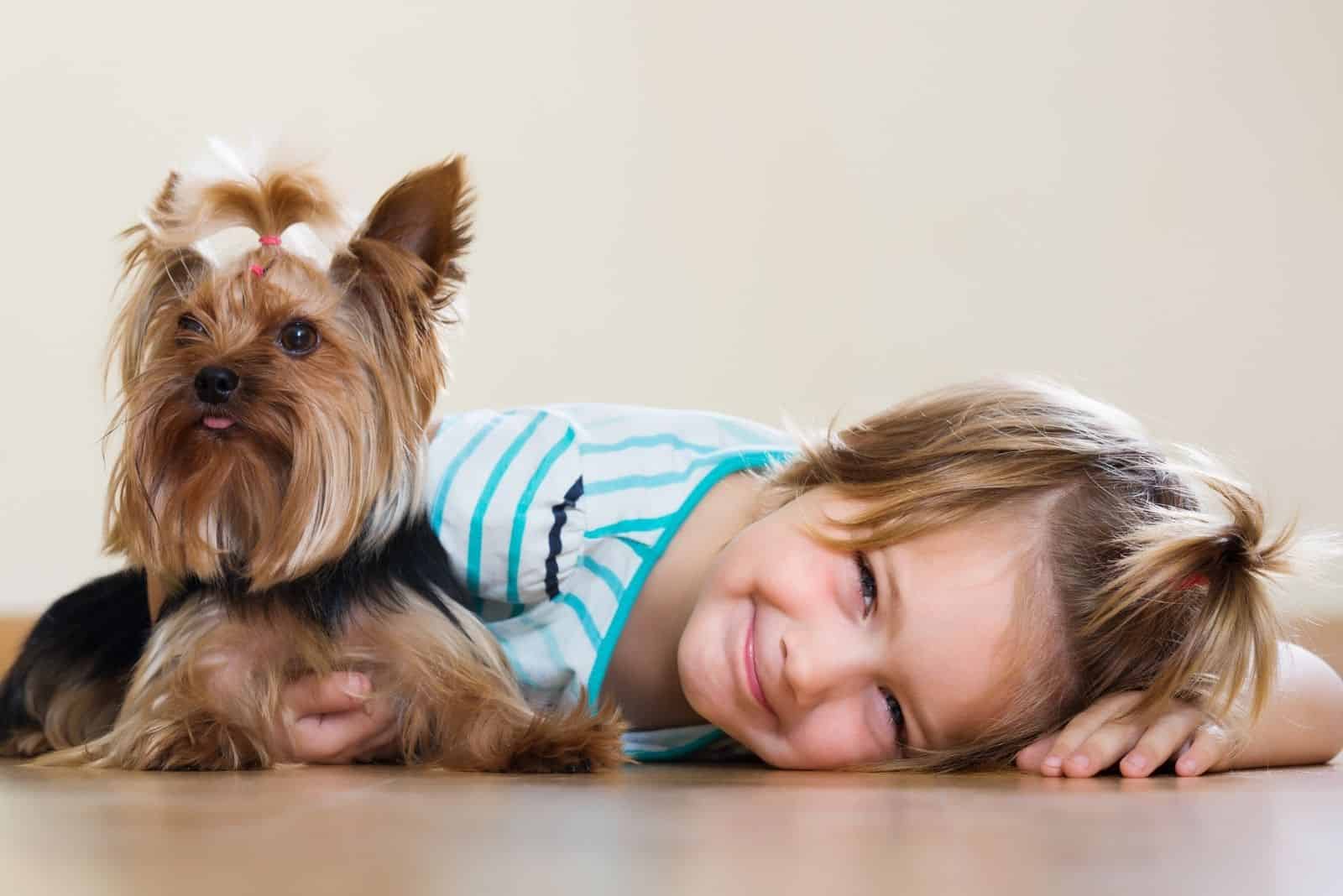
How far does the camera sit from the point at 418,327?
155 centimetres

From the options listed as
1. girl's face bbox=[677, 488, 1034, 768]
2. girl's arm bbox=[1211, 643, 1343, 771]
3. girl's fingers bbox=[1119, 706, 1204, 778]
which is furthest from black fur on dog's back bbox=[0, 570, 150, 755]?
girl's arm bbox=[1211, 643, 1343, 771]

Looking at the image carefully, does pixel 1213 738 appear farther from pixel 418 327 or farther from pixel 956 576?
pixel 418 327

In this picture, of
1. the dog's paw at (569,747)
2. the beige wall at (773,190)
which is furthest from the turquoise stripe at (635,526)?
the beige wall at (773,190)

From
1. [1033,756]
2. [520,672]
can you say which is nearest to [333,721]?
A: [520,672]

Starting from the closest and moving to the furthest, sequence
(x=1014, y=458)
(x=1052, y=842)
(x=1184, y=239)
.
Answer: (x=1052, y=842) → (x=1014, y=458) → (x=1184, y=239)

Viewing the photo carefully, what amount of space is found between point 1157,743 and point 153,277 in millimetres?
1163

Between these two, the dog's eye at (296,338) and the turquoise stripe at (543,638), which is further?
the turquoise stripe at (543,638)

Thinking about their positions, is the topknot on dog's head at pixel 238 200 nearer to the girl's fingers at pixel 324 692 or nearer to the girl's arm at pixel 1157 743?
the girl's fingers at pixel 324 692

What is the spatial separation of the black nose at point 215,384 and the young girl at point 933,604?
0.92 feet

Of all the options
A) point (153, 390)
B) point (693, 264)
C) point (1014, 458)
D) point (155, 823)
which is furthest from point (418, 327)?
point (693, 264)

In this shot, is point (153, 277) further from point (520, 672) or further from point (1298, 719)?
point (1298, 719)

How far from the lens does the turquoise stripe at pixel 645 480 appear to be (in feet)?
5.82

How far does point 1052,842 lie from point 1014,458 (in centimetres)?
76

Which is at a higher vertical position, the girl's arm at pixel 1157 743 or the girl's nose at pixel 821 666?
the girl's nose at pixel 821 666
